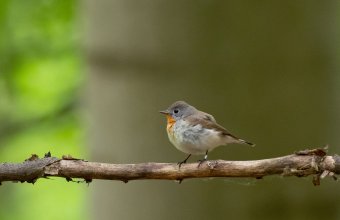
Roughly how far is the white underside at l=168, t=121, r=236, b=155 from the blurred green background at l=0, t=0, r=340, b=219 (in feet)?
0.90

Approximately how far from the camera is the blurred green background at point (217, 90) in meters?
4.27

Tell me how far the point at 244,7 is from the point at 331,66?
2.40 feet

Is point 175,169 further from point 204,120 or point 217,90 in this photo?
point 217,90

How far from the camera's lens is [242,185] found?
4.25 metres

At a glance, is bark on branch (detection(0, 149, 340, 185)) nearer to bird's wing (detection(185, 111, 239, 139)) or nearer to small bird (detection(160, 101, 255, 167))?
small bird (detection(160, 101, 255, 167))

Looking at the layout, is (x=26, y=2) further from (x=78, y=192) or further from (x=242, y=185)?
(x=242, y=185)

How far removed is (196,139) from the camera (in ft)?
13.3

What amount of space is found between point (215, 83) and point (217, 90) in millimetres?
48

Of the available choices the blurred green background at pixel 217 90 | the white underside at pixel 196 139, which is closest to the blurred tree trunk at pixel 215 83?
the blurred green background at pixel 217 90

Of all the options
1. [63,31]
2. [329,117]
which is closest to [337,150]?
[329,117]

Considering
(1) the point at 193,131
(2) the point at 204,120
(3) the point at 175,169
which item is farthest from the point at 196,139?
(3) the point at 175,169

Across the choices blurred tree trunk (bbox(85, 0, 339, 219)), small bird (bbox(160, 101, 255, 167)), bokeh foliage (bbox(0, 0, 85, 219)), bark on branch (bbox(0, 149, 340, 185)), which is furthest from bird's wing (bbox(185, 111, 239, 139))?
bokeh foliage (bbox(0, 0, 85, 219))

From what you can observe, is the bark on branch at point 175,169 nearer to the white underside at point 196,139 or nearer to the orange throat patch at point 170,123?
the white underside at point 196,139

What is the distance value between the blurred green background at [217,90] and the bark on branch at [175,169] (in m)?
1.06
